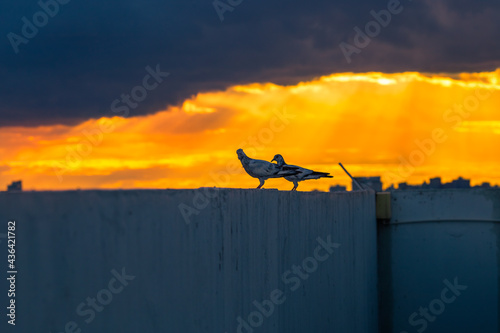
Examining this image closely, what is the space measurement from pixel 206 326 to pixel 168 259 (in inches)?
32.5

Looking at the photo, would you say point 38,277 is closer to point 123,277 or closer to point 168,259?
point 123,277

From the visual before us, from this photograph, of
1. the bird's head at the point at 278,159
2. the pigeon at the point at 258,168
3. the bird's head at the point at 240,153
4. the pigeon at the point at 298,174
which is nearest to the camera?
the pigeon at the point at 258,168

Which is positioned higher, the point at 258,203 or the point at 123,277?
the point at 258,203

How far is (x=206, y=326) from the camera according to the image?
5.54 m

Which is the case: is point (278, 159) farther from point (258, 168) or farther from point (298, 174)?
point (258, 168)

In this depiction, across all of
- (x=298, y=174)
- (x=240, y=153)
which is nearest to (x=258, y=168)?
(x=240, y=153)

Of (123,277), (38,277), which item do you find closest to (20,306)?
(38,277)

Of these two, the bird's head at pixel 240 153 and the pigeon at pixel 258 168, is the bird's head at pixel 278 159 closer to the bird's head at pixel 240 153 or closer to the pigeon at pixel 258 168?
the pigeon at pixel 258 168

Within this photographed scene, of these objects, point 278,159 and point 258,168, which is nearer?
point 258,168

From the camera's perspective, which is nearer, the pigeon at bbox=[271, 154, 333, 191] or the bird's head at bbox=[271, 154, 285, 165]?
the pigeon at bbox=[271, 154, 333, 191]

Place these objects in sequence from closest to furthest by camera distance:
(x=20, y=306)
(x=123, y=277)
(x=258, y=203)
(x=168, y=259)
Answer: (x=20, y=306) → (x=123, y=277) → (x=168, y=259) → (x=258, y=203)

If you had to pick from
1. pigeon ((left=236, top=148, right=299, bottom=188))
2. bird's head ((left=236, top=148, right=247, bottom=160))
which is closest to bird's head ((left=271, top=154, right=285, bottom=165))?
pigeon ((left=236, top=148, right=299, bottom=188))

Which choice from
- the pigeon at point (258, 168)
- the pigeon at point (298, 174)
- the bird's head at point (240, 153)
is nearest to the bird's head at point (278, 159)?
the pigeon at point (298, 174)

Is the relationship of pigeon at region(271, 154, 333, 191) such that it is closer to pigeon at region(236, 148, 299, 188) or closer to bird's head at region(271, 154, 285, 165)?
bird's head at region(271, 154, 285, 165)
